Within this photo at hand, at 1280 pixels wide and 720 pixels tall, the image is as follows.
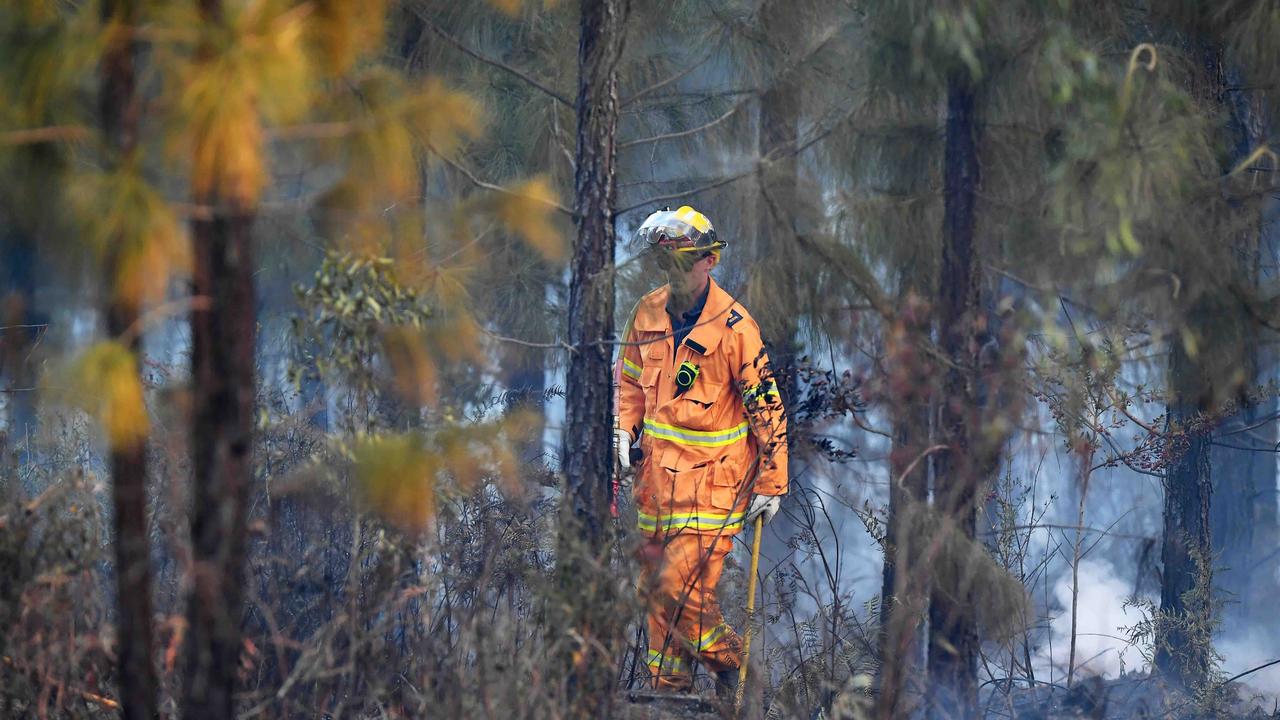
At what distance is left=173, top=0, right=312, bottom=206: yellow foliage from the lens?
8.73ft

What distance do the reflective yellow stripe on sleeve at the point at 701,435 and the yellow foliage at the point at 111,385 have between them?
307 cm

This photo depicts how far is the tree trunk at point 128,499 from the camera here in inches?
117

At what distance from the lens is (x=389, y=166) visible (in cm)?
314

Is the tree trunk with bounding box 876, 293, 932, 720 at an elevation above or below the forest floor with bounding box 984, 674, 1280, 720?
above

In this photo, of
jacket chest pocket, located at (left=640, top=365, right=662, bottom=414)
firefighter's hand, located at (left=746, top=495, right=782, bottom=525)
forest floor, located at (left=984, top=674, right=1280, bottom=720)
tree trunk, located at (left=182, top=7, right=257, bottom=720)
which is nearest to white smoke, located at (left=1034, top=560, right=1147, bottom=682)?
forest floor, located at (left=984, top=674, right=1280, bottom=720)

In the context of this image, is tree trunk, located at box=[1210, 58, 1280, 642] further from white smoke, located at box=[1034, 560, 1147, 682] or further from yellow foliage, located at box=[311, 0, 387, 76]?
yellow foliage, located at box=[311, 0, 387, 76]

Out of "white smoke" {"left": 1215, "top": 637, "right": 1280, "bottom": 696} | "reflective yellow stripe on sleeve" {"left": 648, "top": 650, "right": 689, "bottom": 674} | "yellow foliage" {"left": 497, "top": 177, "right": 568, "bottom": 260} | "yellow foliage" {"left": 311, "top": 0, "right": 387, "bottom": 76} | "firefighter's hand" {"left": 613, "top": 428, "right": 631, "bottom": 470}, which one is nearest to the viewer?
"yellow foliage" {"left": 311, "top": 0, "right": 387, "bottom": 76}

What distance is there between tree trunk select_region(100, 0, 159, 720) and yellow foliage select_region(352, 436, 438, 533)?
571 millimetres

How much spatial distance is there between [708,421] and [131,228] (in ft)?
10.6

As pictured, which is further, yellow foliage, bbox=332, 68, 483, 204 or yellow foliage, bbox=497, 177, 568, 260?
yellow foliage, bbox=497, 177, 568, 260

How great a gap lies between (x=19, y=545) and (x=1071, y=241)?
12.9 ft

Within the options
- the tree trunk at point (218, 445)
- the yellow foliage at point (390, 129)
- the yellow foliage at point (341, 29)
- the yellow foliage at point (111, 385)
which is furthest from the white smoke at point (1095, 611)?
the yellow foliage at point (111, 385)

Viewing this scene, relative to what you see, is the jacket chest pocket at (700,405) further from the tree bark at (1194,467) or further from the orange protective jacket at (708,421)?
the tree bark at (1194,467)

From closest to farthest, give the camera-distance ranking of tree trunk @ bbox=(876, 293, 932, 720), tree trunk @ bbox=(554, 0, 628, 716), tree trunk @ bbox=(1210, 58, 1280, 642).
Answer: tree trunk @ bbox=(876, 293, 932, 720)
tree trunk @ bbox=(554, 0, 628, 716)
tree trunk @ bbox=(1210, 58, 1280, 642)
